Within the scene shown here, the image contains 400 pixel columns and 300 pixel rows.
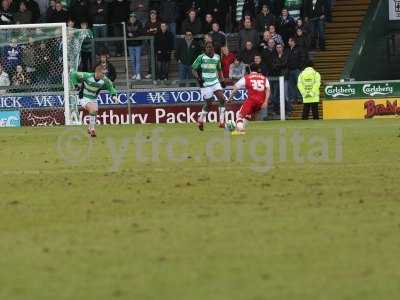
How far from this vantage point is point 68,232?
1261 centimetres

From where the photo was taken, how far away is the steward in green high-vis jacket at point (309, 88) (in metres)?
33.7

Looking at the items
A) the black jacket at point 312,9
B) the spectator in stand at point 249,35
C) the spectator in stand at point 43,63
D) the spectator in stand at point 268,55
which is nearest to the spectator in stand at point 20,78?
the spectator in stand at point 43,63

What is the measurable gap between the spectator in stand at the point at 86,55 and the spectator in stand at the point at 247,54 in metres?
4.53

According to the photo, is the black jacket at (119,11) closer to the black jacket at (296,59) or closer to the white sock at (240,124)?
the black jacket at (296,59)

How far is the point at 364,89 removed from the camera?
3409 centimetres

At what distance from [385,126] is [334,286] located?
19627mm

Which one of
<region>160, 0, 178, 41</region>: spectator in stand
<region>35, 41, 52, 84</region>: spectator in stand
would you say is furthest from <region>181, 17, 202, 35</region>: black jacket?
<region>35, 41, 52, 84</region>: spectator in stand

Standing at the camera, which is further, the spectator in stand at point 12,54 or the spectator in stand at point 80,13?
the spectator in stand at point 80,13

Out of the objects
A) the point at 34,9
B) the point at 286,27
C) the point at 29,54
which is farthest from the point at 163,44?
the point at 34,9

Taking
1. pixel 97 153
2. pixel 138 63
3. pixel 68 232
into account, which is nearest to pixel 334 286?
pixel 68 232

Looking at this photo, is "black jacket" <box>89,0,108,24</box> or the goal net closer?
the goal net

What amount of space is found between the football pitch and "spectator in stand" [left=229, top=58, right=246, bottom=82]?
1114cm

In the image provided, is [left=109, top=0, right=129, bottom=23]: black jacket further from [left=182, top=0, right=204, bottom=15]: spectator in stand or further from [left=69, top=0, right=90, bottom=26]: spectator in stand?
[left=182, top=0, right=204, bottom=15]: spectator in stand

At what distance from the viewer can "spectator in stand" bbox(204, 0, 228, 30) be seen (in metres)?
36.8
